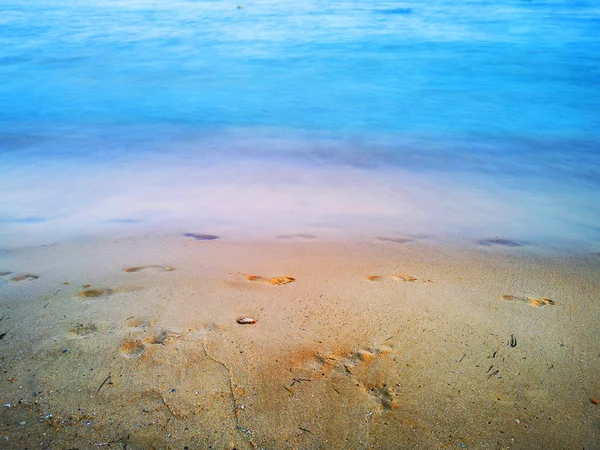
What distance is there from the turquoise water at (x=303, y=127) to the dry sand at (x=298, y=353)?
93cm

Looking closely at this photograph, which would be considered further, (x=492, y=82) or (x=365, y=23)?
(x=365, y=23)

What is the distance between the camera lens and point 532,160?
6391 millimetres

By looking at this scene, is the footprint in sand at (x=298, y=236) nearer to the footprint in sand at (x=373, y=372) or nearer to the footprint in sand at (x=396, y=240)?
the footprint in sand at (x=396, y=240)

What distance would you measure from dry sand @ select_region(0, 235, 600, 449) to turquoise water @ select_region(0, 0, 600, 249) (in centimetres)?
93

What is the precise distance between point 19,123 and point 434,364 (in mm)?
7809


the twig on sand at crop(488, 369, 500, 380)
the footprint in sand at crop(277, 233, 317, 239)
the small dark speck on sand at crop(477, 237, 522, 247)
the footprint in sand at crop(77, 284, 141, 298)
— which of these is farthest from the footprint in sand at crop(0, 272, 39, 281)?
the small dark speck on sand at crop(477, 237, 522, 247)

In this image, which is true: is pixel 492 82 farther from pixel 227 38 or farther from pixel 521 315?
pixel 521 315

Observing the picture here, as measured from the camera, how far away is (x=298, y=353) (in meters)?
2.46

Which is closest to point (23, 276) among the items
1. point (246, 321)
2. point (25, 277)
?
point (25, 277)

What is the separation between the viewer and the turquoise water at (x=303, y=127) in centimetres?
469

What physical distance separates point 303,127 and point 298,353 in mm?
5698

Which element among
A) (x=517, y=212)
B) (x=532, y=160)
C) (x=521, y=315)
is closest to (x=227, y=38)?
(x=532, y=160)

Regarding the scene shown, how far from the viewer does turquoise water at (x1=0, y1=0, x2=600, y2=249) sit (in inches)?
185

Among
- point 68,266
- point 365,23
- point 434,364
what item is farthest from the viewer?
point 365,23
